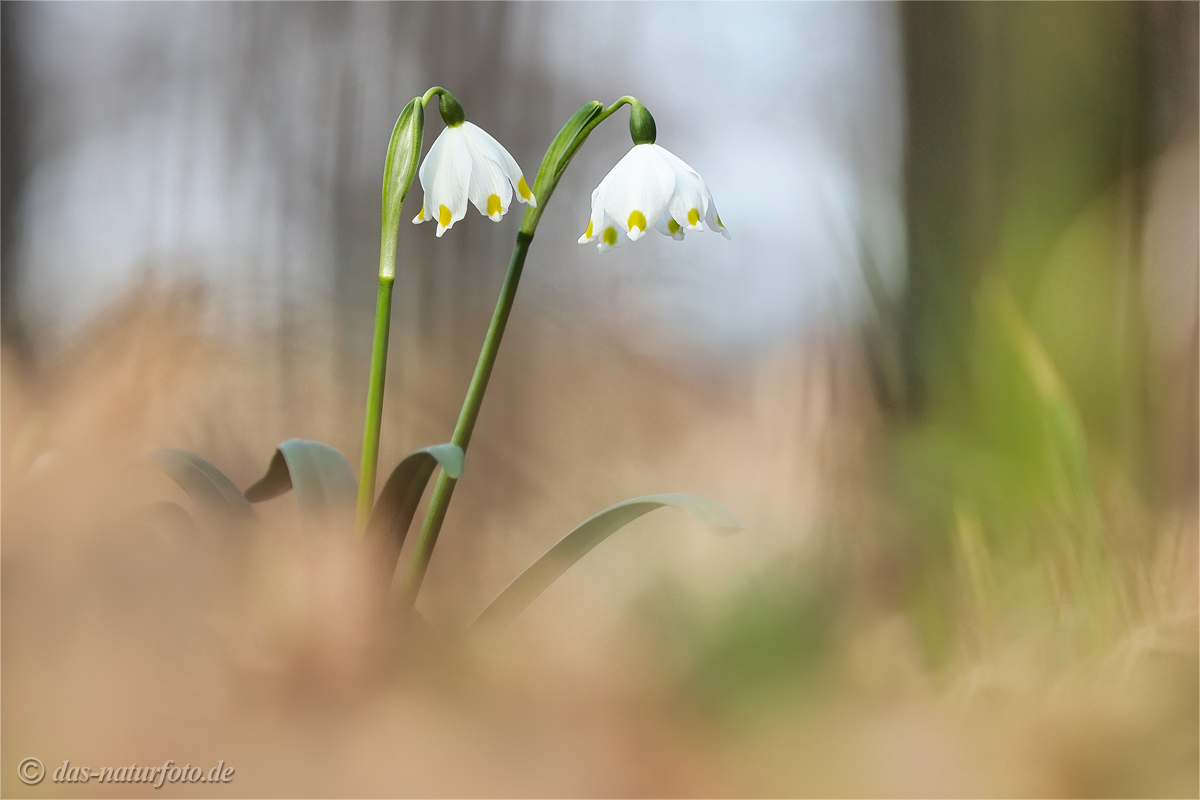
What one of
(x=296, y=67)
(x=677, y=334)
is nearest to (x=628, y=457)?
(x=677, y=334)

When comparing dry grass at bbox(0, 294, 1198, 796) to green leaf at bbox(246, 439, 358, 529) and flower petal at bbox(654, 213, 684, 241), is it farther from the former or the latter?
flower petal at bbox(654, 213, 684, 241)

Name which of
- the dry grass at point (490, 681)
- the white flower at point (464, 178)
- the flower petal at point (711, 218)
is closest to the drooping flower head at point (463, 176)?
the white flower at point (464, 178)

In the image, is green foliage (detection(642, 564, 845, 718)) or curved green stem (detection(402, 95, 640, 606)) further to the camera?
curved green stem (detection(402, 95, 640, 606))

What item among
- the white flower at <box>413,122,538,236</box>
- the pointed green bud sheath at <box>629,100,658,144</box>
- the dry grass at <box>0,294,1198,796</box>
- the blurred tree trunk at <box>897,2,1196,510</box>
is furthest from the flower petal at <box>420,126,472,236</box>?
the blurred tree trunk at <box>897,2,1196,510</box>

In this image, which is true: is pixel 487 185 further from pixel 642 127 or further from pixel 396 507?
pixel 396 507

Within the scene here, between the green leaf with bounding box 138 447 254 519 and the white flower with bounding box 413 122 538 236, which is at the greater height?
the white flower with bounding box 413 122 538 236

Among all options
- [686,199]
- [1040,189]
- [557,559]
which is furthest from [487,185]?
[1040,189]

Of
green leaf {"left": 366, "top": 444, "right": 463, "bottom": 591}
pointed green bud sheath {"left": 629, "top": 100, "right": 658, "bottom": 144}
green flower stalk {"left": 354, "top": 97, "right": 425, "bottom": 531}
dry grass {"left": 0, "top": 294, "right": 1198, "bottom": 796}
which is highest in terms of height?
pointed green bud sheath {"left": 629, "top": 100, "right": 658, "bottom": 144}
